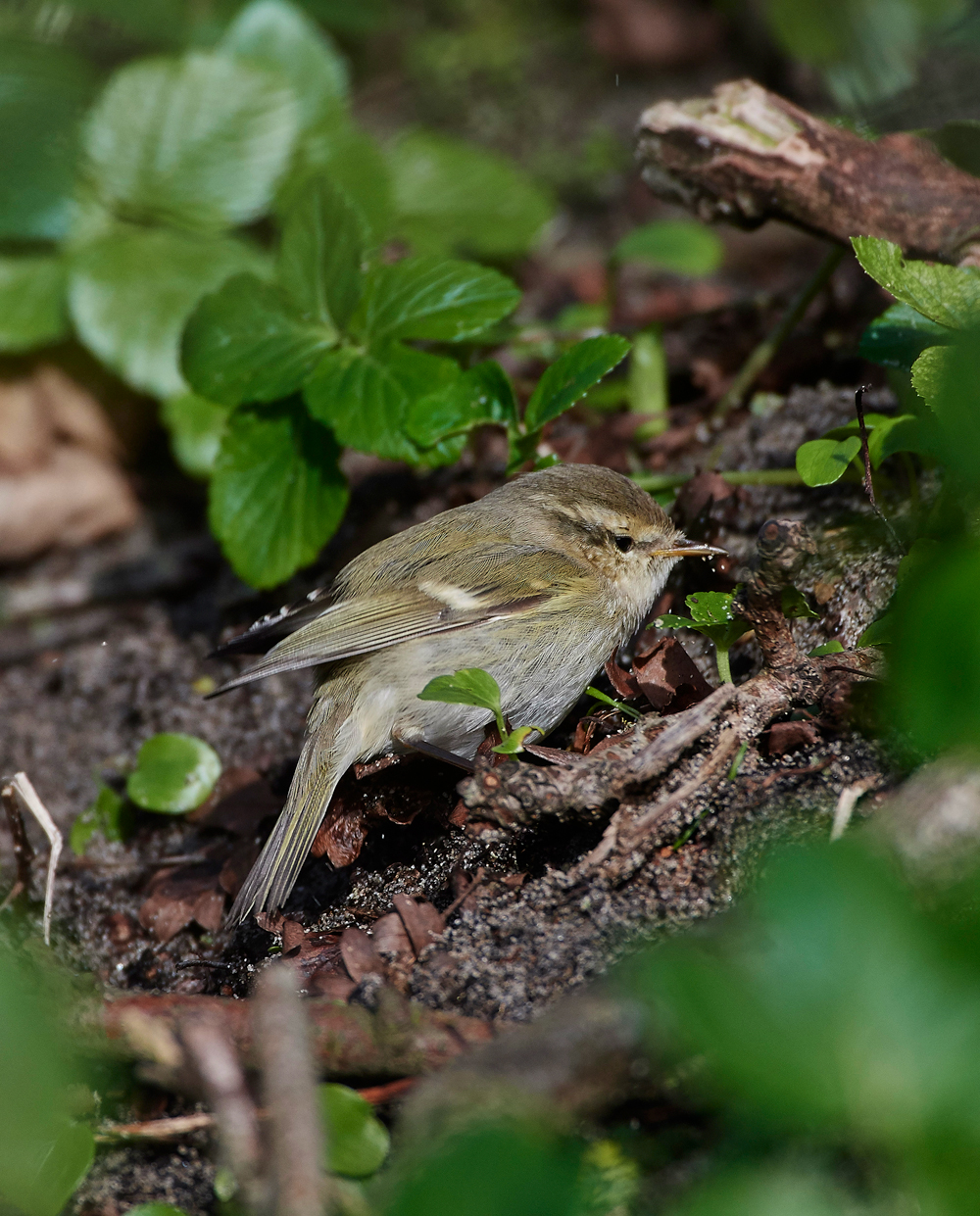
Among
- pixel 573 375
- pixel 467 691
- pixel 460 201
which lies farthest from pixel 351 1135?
pixel 460 201

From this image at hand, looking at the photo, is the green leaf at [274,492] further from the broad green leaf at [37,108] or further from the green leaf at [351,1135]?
the green leaf at [351,1135]

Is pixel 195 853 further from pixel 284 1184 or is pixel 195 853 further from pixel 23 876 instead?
pixel 284 1184

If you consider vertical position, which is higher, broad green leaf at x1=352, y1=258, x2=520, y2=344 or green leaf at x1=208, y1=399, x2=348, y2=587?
broad green leaf at x1=352, y1=258, x2=520, y2=344

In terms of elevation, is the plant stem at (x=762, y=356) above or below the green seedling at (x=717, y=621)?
below

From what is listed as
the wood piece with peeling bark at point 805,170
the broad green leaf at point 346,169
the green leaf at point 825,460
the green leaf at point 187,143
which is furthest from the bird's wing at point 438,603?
the green leaf at point 187,143

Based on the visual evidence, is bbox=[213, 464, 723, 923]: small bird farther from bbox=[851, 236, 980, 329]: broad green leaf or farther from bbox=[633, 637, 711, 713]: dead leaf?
bbox=[851, 236, 980, 329]: broad green leaf

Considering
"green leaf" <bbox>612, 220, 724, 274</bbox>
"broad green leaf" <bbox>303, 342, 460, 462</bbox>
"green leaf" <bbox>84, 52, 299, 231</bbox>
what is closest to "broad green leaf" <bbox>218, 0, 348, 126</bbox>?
"green leaf" <bbox>84, 52, 299, 231</bbox>
